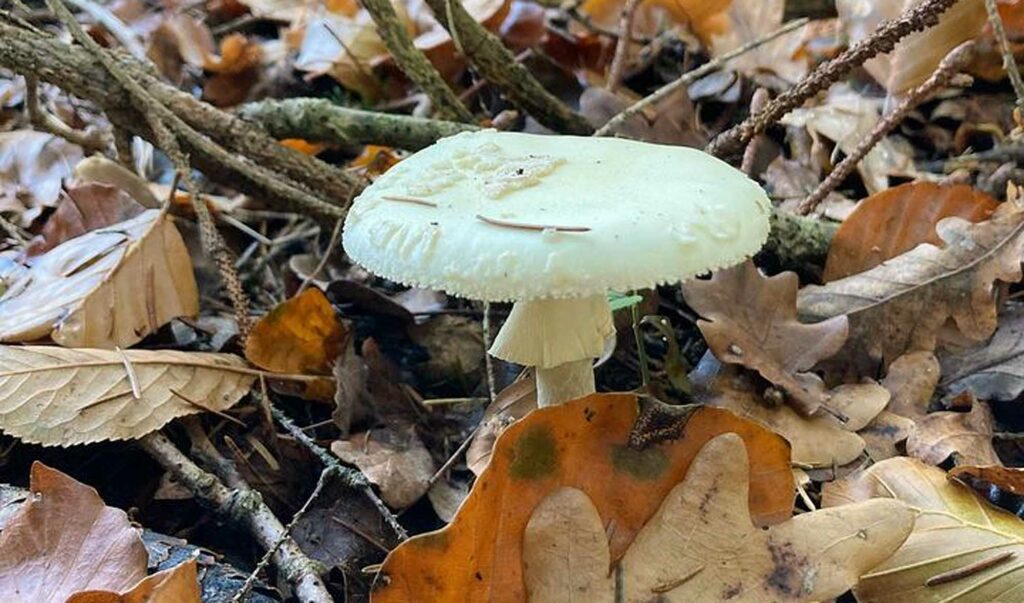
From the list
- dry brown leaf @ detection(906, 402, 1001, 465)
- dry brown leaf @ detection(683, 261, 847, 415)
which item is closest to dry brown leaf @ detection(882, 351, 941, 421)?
dry brown leaf @ detection(906, 402, 1001, 465)

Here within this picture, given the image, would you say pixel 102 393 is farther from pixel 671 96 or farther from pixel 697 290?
pixel 671 96

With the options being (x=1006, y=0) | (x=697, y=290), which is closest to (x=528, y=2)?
(x=1006, y=0)

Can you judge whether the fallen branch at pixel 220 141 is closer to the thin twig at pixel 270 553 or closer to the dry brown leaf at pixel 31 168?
the dry brown leaf at pixel 31 168

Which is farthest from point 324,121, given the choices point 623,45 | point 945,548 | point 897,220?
point 945,548

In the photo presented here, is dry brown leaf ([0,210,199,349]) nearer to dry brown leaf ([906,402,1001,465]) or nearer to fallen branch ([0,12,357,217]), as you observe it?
fallen branch ([0,12,357,217])

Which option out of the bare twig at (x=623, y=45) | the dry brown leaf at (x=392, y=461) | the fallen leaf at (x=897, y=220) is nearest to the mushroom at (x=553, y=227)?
the dry brown leaf at (x=392, y=461)
